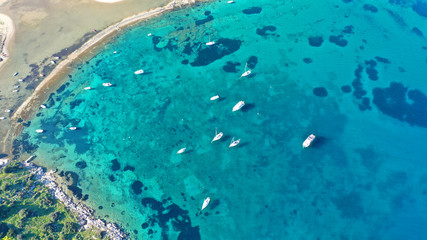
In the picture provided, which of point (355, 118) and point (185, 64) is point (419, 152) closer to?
point (355, 118)

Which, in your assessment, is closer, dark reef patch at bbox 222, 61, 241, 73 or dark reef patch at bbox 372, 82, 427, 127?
dark reef patch at bbox 372, 82, 427, 127

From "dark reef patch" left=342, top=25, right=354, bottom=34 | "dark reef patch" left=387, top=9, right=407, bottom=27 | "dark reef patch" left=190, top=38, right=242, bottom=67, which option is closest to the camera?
"dark reef patch" left=190, top=38, right=242, bottom=67

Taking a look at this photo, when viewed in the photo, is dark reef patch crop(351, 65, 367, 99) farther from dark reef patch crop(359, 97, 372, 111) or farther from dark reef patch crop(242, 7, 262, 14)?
dark reef patch crop(242, 7, 262, 14)

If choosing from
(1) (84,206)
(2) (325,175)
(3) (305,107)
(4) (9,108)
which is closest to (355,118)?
(3) (305,107)

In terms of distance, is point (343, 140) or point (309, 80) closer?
point (343, 140)

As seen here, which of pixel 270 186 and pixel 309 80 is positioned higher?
pixel 309 80

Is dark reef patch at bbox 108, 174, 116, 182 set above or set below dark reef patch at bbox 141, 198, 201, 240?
above

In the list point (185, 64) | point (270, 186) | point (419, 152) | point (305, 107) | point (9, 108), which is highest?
point (9, 108)

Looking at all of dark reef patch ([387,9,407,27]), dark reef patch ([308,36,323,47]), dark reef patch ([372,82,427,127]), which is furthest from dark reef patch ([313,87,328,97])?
dark reef patch ([387,9,407,27])
